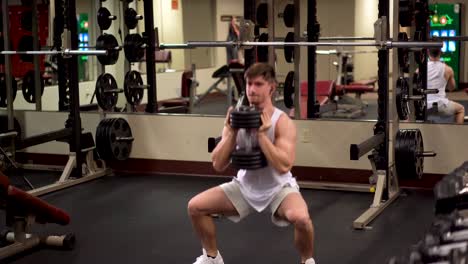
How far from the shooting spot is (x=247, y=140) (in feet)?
9.02

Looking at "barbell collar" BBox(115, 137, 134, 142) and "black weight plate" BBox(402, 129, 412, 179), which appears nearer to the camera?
"black weight plate" BBox(402, 129, 412, 179)

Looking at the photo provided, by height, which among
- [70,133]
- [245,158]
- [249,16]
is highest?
[249,16]

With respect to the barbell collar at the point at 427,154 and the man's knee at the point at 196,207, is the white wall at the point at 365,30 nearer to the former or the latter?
the barbell collar at the point at 427,154

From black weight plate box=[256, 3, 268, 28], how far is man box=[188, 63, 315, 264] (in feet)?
7.45

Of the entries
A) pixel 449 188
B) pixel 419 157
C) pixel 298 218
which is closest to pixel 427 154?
pixel 419 157

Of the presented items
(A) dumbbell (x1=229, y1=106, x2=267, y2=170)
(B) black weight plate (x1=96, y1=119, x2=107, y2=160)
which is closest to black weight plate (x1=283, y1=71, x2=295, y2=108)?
(B) black weight plate (x1=96, y1=119, x2=107, y2=160)

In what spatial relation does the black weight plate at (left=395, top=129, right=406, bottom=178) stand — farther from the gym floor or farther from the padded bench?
the padded bench

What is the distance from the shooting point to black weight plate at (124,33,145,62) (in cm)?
552

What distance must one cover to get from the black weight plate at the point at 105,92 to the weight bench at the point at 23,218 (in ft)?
6.81

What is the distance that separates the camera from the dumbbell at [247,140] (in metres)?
2.63

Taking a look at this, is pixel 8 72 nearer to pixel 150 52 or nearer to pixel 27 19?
pixel 27 19

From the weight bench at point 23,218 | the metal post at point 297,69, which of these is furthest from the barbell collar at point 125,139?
the weight bench at point 23,218

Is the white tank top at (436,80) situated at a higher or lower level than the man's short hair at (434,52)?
lower

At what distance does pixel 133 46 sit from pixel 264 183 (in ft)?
9.66
